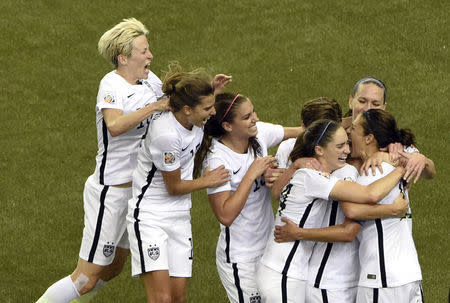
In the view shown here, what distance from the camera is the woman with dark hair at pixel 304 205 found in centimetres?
823

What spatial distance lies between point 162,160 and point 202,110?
51 cm

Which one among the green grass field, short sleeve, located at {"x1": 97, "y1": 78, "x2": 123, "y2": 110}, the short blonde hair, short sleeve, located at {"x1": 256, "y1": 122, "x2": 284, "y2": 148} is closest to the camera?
short sleeve, located at {"x1": 256, "y1": 122, "x2": 284, "y2": 148}

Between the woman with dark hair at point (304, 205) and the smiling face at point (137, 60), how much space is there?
5.89ft

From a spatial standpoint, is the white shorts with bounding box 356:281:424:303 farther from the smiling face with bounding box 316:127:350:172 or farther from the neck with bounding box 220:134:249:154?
the neck with bounding box 220:134:249:154

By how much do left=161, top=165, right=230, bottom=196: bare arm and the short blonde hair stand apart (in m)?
1.30

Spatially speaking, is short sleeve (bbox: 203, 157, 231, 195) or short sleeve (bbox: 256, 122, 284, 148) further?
short sleeve (bbox: 256, 122, 284, 148)

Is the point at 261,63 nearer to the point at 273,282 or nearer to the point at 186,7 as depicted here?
the point at 186,7

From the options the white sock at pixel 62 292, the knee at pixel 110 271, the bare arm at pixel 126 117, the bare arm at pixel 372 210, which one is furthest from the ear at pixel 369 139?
the white sock at pixel 62 292

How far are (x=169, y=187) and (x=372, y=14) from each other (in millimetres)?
8370

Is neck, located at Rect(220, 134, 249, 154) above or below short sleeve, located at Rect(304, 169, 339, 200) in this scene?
above

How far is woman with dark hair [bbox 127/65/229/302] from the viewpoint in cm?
861

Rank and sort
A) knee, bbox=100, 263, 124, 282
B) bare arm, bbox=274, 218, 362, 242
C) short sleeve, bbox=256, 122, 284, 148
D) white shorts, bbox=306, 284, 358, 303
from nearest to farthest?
bare arm, bbox=274, 218, 362, 242 → white shorts, bbox=306, 284, 358, 303 → short sleeve, bbox=256, 122, 284, 148 → knee, bbox=100, 263, 124, 282

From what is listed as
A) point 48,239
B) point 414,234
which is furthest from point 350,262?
point 48,239

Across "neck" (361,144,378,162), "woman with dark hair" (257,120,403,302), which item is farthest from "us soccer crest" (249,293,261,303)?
"neck" (361,144,378,162)
